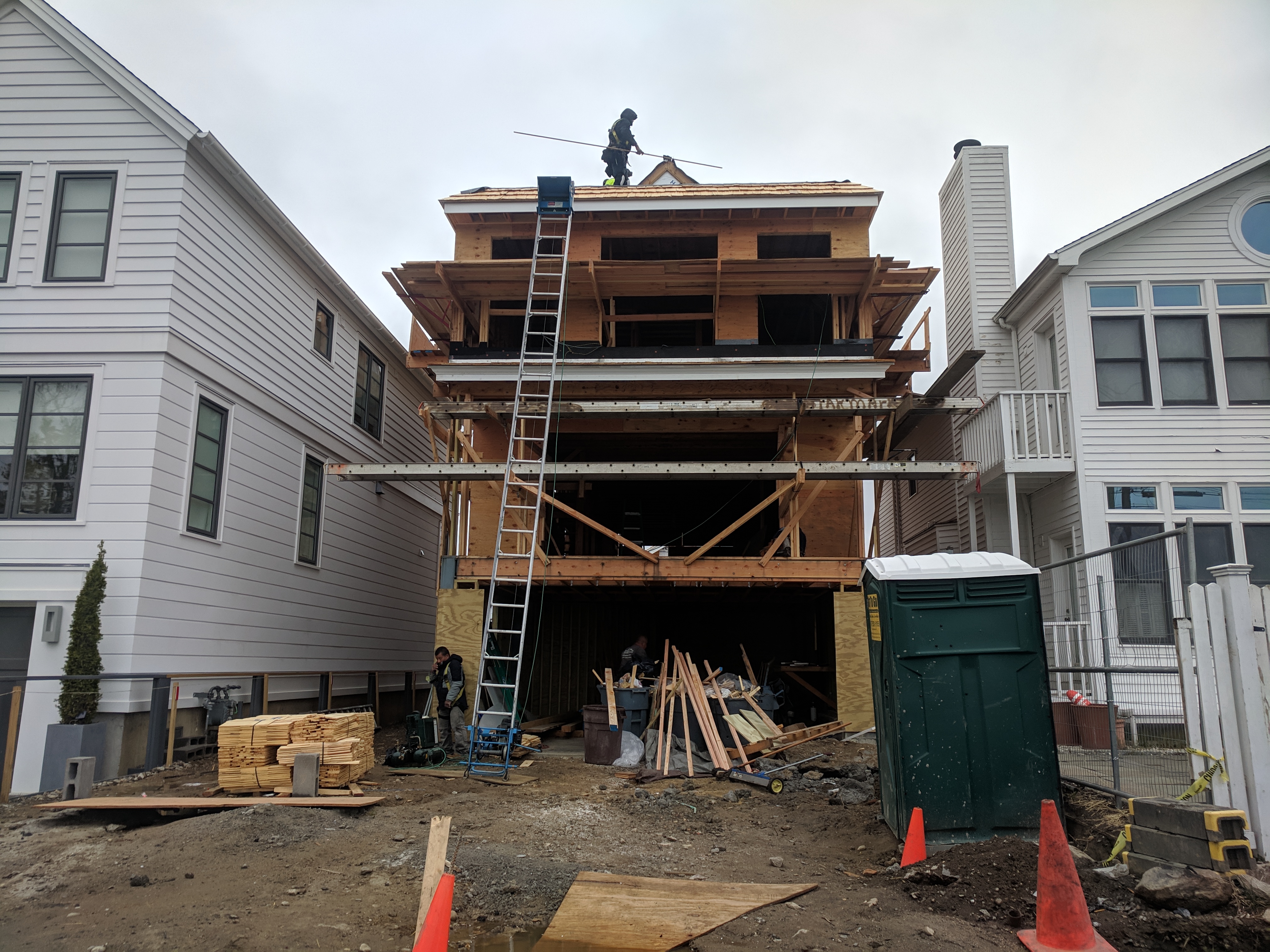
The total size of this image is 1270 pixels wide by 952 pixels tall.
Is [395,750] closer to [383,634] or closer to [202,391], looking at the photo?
[202,391]

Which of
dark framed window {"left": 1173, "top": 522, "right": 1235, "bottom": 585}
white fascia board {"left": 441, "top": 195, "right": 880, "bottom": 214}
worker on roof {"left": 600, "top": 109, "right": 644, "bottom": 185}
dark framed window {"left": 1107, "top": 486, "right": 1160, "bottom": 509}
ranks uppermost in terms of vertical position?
worker on roof {"left": 600, "top": 109, "right": 644, "bottom": 185}

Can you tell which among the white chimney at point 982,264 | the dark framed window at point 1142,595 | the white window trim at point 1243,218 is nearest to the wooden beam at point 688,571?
the dark framed window at point 1142,595

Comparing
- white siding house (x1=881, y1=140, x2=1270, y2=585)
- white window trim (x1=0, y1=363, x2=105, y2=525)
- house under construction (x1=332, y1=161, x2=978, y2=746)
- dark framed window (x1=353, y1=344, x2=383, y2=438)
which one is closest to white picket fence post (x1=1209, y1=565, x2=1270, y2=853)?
house under construction (x1=332, y1=161, x2=978, y2=746)

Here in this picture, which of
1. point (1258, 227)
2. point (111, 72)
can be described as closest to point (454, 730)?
point (111, 72)

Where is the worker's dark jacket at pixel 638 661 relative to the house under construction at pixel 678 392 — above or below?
below

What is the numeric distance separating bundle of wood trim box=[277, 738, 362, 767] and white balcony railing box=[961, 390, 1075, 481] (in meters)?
10.4

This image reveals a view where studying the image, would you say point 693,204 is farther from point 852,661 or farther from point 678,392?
point 852,661

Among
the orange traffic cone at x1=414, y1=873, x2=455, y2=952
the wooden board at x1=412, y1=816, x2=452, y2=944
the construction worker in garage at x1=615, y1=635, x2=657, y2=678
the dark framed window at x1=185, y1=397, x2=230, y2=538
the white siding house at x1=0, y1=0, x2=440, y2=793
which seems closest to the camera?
the orange traffic cone at x1=414, y1=873, x2=455, y2=952

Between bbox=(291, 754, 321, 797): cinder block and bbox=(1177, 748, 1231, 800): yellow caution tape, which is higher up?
bbox=(1177, 748, 1231, 800): yellow caution tape

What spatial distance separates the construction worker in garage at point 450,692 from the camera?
12.3 metres

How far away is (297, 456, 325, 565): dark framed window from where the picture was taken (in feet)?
49.7

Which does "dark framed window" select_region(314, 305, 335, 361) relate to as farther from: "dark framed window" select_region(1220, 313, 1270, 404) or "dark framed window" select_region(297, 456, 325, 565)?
"dark framed window" select_region(1220, 313, 1270, 404)

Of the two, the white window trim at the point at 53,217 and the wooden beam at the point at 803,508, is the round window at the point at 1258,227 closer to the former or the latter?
the wooden beam at the point at 803,508

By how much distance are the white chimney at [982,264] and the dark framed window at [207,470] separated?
12.6 meters
